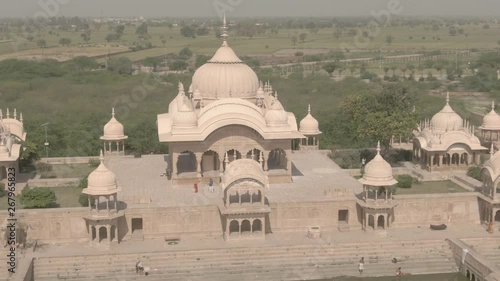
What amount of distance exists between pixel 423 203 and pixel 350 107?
10.5 metres

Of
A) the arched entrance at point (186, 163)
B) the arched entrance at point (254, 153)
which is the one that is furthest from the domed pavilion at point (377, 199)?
the arched entrance at point (186, 163)

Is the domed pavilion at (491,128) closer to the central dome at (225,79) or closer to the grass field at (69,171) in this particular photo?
the central dome at (225,79)

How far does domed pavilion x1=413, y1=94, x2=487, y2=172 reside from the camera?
28.8 metres

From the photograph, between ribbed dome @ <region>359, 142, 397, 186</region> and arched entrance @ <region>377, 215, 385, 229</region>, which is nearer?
ribbed dome @ <region>359, 142, 397, 186</region>

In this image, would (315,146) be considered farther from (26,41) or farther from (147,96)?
(26,41)

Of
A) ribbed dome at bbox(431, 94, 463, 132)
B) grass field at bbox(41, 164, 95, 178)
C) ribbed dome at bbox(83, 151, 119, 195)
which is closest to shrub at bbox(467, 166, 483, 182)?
ribbed dome at bbox(431, 94, 463, 132)

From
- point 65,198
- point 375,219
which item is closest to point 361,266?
point 375,219

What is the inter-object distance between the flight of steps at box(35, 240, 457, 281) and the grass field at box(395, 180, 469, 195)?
5.15m

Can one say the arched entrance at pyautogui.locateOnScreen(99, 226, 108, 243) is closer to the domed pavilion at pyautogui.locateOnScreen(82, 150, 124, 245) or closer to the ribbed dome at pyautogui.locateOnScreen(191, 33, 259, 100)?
the domed pavilion at pyautogui.locateOnScreen(82, 150, 124, 245)

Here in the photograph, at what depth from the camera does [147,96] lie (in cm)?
5697

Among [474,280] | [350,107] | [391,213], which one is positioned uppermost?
[350,107]

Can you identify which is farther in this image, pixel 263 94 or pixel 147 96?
pixel 147 96

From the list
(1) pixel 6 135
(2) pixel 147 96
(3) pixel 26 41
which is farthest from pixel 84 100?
(3) pixel 26 41

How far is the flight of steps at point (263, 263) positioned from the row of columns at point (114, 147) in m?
12.3
